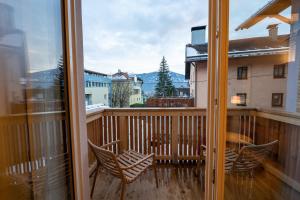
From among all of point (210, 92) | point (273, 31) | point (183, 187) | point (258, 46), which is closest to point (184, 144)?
point (183, 187)

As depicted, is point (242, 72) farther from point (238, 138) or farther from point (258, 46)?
point (238, 138)

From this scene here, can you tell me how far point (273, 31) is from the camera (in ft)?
3.77

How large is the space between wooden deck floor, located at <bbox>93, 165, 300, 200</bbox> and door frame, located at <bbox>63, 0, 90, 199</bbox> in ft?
2.54

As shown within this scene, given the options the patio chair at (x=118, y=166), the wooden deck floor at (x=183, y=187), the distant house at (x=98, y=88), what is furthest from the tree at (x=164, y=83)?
the patio chair at (x=118, y=166)

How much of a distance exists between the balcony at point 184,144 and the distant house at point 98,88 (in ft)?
0.81

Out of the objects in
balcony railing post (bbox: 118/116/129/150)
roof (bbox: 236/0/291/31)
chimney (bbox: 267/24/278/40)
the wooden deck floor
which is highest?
roof (bbox: 236/0/291/31)

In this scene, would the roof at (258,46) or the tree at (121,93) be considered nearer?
the roof at (258,46)

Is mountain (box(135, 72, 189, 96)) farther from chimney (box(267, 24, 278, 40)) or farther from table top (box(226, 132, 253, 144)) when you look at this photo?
chimney (box(267, 24, 278, 40))

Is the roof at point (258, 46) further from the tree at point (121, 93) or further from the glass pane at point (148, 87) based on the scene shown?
the tree at point (121, 93)

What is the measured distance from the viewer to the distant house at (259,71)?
1.13 meters

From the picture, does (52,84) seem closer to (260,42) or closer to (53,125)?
(53,125)

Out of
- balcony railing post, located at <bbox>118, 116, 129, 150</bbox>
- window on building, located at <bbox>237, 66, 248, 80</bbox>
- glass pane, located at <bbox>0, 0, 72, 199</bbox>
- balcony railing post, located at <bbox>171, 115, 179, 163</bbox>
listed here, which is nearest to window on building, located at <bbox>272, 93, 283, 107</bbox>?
window on building, located at <bbox>237, 66, 248, 80</bbox>

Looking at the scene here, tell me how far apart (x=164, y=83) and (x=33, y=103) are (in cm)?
374

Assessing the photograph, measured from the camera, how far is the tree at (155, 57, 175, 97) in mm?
4338
